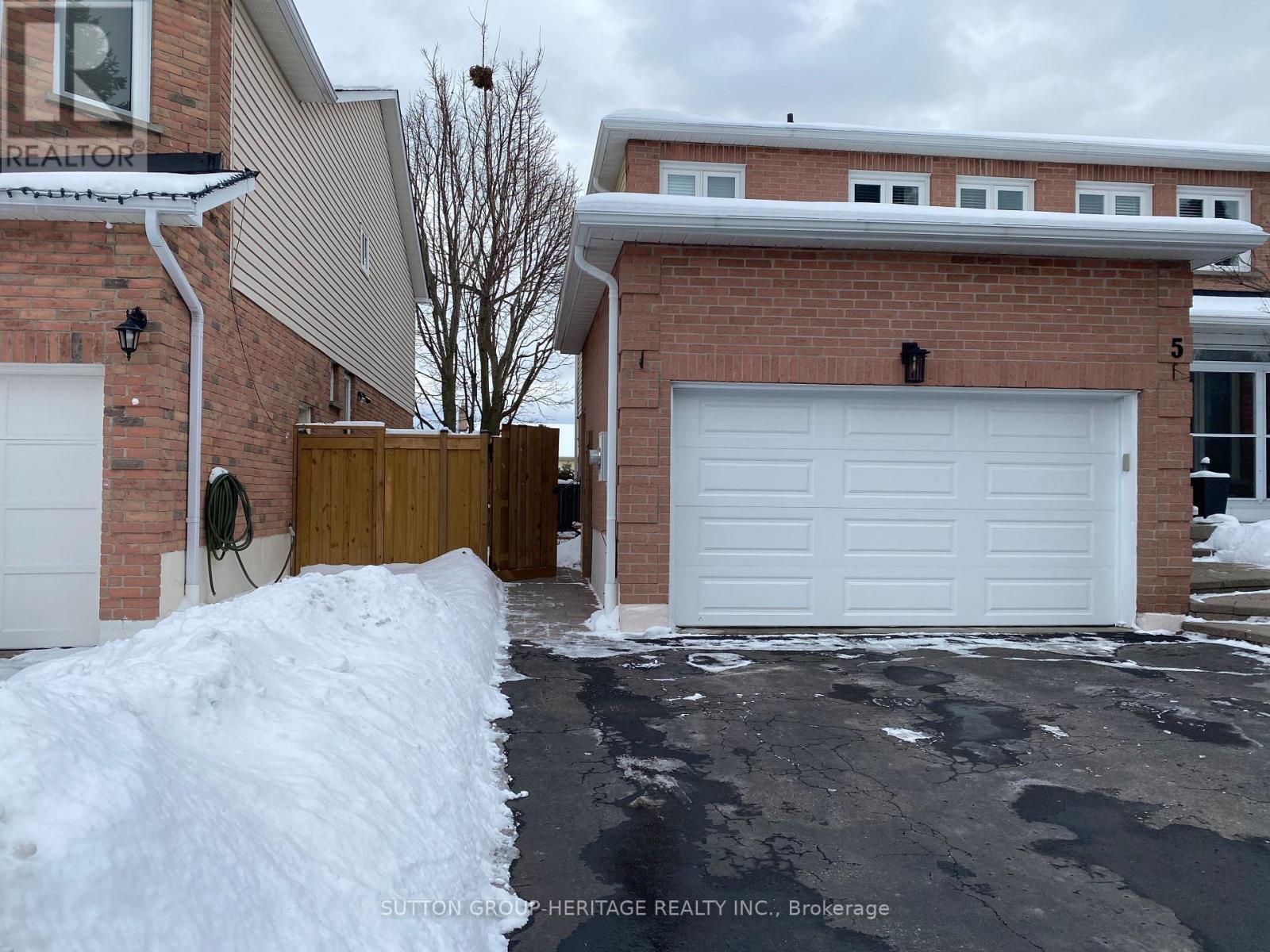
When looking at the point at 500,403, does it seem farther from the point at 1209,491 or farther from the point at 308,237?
the point at 1209,491

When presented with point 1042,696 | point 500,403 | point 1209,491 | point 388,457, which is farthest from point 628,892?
point 500,403

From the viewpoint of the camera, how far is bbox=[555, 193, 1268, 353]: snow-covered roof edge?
23.2ft

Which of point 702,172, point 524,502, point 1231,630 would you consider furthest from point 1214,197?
point 524,502

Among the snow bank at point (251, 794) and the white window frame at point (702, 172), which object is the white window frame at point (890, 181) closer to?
the white window frame at point (702, 172)

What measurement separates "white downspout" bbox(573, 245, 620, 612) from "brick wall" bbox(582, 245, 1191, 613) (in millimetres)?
163

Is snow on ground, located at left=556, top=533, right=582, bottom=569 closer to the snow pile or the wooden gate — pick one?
the wooden gate

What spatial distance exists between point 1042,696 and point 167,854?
5396 millimetres

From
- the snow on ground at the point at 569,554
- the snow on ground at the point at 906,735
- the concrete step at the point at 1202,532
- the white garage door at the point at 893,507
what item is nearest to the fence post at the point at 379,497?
the snow on ground at the point at 569,554

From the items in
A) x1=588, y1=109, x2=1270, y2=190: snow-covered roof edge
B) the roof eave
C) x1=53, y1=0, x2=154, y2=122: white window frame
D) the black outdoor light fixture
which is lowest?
the black outdoor light fixture

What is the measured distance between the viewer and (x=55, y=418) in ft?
21.3

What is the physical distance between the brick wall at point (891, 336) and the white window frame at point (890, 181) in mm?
5129

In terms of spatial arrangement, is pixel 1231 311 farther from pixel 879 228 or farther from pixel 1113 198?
pixel 879 228

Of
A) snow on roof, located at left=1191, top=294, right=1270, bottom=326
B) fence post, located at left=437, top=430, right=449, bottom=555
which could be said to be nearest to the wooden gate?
fence post, located at left=437, top=430, right=449, bottom=555

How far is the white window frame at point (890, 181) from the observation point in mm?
12320
